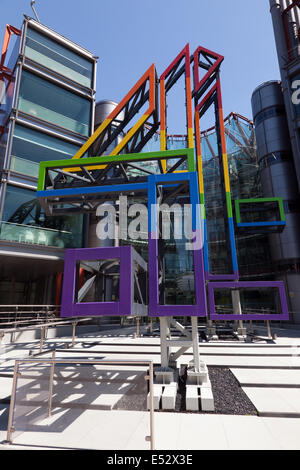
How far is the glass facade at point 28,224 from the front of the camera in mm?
16484

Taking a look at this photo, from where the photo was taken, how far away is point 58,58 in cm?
2214

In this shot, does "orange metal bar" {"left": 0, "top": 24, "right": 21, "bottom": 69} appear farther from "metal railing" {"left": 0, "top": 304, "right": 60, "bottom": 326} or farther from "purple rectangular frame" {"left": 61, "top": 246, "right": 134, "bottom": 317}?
"purple rectangular frame" {"left": 61, "top": 246, "right": 134, "bottom": 317}

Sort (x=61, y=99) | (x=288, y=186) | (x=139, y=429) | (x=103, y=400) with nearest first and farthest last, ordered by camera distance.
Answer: (x=139, y=429), (x=103, y=400), (x=61, y=99), (x=288, y=186)

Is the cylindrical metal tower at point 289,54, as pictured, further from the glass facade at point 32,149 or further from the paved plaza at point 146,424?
the paved plaza at point 146,424

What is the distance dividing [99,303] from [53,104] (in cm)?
2124

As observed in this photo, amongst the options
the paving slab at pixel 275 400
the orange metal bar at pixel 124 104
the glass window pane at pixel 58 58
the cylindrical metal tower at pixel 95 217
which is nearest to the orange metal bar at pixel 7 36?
the glass window pane at pixel 58 58

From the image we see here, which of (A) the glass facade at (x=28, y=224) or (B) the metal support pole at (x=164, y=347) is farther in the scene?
(A) the glass facade at (x=28, y=224)

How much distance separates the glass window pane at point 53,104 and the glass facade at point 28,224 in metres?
6.84

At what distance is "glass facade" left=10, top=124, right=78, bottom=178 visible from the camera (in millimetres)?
18172

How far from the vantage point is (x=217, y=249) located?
34.6 metres

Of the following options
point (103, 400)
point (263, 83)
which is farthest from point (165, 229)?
point (263, 83)
